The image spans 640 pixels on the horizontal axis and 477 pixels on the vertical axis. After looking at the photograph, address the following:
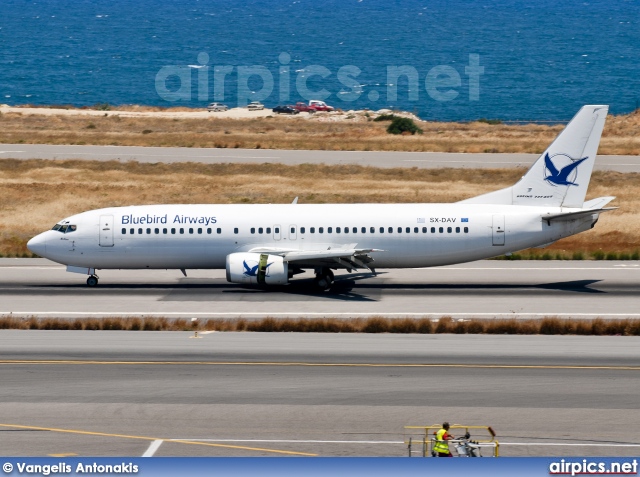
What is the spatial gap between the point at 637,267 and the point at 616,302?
30.8 feet

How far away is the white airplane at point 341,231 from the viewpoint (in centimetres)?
4522

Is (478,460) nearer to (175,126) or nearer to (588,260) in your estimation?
(588,260)

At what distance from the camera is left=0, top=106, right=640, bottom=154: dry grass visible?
95.6 meters

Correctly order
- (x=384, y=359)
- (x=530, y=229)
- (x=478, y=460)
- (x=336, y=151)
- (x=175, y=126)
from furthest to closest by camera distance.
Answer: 1. (x=175, y=126)
2. (x=336, y=151)
3. (x=530, y=229)
4. (x=384, y=359)
5. (x=478, y=460)

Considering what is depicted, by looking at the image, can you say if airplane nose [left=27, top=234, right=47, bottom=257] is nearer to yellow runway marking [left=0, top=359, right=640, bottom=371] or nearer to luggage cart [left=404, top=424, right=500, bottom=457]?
yellow runway marking [left=0, top=359, right=640, bottom=371]

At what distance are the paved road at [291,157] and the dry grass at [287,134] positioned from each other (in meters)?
3.74

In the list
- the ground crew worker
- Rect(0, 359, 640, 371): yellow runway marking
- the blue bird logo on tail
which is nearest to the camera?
the ground crew worker

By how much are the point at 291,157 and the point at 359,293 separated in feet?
139

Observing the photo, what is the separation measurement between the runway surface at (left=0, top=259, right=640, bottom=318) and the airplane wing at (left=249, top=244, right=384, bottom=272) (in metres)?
1.37

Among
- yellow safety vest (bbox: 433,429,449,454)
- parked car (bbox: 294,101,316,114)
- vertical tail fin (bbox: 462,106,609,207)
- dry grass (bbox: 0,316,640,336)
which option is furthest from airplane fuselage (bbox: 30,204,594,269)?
parked car (bbox: 294,101,316,114)

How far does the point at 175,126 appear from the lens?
117m

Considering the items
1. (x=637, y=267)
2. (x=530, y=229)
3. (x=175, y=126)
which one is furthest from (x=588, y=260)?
(x=175, y=126)

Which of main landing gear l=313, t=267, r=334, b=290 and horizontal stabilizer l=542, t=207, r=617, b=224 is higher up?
horizontal stabilizer l=542, t=207, r=617, b=224

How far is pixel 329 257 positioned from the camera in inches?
1750
